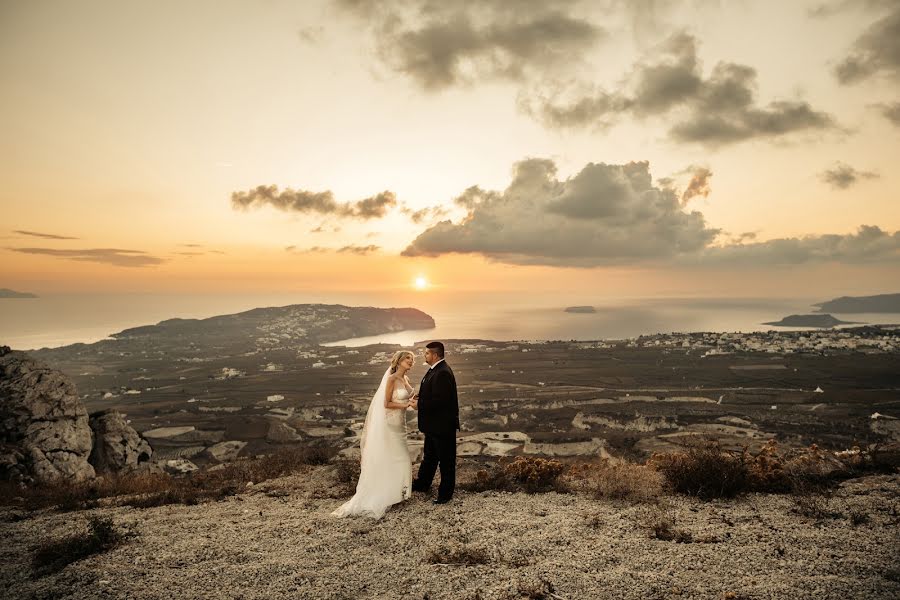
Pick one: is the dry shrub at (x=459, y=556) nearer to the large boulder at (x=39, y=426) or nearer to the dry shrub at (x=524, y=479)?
the dry shrub at (x=524, y=479)

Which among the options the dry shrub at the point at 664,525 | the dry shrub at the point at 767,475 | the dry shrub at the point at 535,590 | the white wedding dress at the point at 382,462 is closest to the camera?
the dry shrub at the point at 535,590

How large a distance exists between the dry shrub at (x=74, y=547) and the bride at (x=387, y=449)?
3894mm

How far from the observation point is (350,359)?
9088 cm

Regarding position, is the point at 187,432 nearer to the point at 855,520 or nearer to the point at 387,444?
the point at 387,444

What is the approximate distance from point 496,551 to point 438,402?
3030 millimetres

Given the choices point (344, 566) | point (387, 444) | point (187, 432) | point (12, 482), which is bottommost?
point (187, 432)

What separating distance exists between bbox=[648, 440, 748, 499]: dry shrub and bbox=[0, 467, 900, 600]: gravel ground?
329 millimetres

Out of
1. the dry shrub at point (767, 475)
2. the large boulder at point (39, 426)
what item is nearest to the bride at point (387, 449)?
the dry shrub at point (767, 475)

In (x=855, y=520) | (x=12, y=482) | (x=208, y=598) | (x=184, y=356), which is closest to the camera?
(x=208, y=598)

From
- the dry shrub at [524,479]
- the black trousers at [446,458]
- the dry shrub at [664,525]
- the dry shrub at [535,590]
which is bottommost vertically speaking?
the dry shrub at [524,479]

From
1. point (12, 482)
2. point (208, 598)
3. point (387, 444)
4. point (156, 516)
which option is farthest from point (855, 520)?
point (12, 482)

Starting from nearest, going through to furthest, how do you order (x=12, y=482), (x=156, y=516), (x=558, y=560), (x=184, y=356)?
(x=558, y=560) < (x=156, y=516) < (x=12, y=482) < (x=184, y=356)

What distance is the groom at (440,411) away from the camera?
9031 mm

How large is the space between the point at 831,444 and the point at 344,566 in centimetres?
4045
